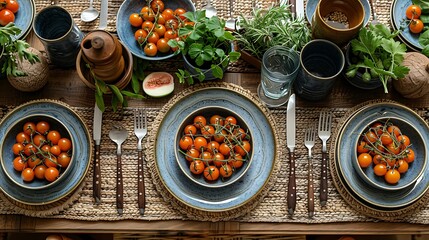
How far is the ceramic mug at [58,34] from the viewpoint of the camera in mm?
1511

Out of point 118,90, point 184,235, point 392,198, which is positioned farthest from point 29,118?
point 392,198

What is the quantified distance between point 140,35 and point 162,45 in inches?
3.4

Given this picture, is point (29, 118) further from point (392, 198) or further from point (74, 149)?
point (392, 198)

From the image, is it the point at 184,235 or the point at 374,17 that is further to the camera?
the point at 374,17

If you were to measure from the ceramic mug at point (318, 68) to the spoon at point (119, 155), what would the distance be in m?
0.61

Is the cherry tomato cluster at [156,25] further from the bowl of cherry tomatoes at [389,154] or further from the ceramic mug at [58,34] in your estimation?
the bowl of cherry tomatoes at [389,154]

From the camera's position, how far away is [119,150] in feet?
5.16

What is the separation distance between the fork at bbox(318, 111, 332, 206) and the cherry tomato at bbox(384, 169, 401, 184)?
192 mm

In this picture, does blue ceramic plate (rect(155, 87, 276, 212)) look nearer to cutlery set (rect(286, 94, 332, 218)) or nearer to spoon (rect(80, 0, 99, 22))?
cutlery set (rect(286, 94, 332, 218))

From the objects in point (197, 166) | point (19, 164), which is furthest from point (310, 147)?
point (19, 164)

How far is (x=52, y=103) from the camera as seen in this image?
157cm

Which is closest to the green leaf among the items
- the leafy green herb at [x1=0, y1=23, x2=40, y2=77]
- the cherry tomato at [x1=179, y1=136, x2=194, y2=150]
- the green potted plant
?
the green potted plant

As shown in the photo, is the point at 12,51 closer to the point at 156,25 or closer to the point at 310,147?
the point at 156,25

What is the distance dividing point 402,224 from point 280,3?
0.86 m
